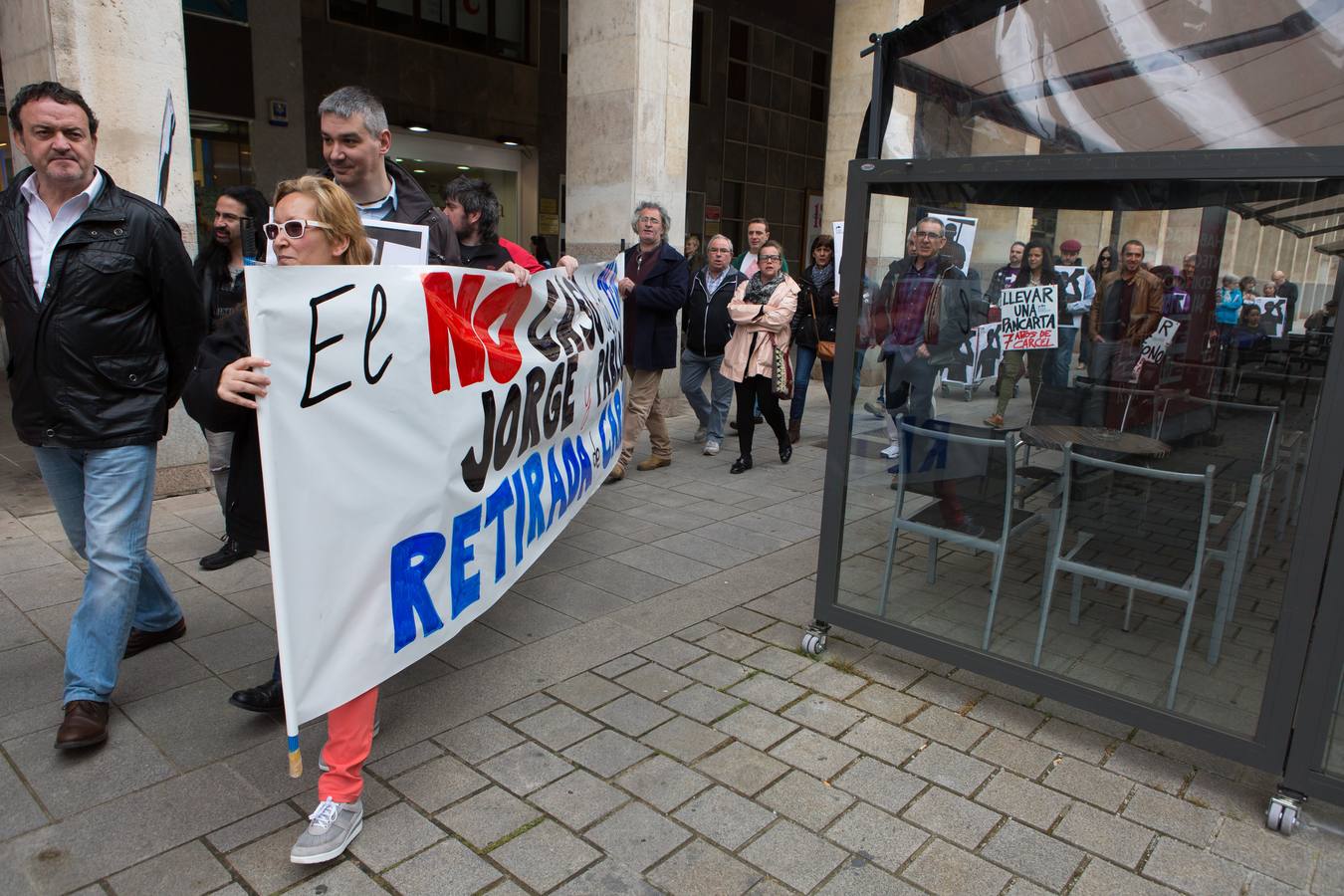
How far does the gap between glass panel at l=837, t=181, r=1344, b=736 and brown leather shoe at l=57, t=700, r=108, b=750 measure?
2.78m

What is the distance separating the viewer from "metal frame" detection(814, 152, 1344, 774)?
270 centimetres

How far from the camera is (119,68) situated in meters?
5.35

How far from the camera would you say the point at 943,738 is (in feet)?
10.7

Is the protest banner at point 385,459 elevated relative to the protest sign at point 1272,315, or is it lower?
lower

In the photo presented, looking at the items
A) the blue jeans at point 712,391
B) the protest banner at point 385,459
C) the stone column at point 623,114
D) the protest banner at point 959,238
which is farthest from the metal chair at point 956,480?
the stone column at point 623,114

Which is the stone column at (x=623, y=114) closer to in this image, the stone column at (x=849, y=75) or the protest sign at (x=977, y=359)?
the stone column at (x=849, y=75)

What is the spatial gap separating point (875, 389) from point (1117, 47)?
4.84 feet

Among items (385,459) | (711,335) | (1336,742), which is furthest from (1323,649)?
(711,335)

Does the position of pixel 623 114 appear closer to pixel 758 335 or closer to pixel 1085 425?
pixel 758 335

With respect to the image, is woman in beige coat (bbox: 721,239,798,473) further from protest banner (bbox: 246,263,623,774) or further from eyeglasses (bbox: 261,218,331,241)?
eyeglasses (bbox: 261,218,331,241)

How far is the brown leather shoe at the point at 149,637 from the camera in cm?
373

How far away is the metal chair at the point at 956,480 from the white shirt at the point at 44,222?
3139 mm

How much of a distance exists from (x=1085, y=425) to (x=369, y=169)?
325 centimetres

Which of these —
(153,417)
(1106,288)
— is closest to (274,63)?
(153,417)
